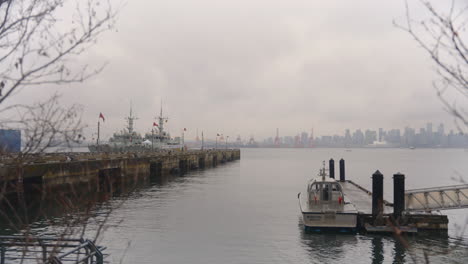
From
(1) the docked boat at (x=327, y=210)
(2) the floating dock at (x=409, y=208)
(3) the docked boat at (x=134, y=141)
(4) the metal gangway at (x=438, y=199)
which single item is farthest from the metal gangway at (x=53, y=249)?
(3) the docked boat at (x=134, y=141)

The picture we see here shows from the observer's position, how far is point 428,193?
83.7 ft

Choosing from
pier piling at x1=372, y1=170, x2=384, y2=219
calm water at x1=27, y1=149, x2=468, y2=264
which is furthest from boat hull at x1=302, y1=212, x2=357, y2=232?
pier piling at x1=372, y1=170, x2=384, y2=219

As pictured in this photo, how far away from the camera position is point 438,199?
2514cm

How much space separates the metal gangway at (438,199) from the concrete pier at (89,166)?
17.7 meters

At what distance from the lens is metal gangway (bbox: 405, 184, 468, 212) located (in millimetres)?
24359

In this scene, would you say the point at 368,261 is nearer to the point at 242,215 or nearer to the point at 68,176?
the point at 242,215

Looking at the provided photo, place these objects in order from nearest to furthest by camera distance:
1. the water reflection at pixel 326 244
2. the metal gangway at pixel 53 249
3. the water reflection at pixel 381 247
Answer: the metal gangway at pixel 53 249 → the water reflection at pixel 381 247 → the water reflection at pixel 326 244

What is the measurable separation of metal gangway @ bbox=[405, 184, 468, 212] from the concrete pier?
698 inches

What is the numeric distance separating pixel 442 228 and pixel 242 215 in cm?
1398

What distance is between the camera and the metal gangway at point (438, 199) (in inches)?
959

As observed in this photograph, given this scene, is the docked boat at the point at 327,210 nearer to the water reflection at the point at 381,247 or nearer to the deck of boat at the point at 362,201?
the water reflection at the point at 381,247

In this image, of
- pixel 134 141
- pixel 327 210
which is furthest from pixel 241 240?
pixel 134 141

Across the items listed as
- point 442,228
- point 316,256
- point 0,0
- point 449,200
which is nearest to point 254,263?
point 316,256

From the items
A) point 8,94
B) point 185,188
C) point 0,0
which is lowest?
point 185,188
